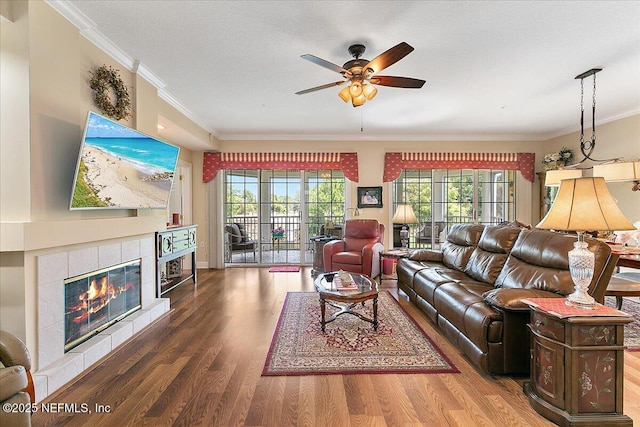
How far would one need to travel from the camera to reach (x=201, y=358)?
2.53 m

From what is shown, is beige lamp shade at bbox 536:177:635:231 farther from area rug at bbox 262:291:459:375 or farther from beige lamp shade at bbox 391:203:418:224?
beige lamp shade at bbox 391:203:418:224

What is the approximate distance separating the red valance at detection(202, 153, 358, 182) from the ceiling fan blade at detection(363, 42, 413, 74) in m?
3.59

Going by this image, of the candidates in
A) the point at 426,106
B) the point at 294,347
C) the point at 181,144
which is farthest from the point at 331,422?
the point at 181,144

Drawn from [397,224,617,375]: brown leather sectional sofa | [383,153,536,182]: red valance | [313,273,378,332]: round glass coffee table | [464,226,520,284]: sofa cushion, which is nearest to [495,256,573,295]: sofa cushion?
[397,224,617,375]: brown leather sectional sofa

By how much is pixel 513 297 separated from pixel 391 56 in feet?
6.50

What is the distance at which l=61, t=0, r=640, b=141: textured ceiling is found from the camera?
2311 millimetres

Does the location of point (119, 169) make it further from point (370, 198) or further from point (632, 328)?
point (632, 328)

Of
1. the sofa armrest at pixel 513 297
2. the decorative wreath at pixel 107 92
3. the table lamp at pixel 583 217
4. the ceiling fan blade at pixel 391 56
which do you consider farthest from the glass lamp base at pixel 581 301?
the decorative wreath at pixel 107 92

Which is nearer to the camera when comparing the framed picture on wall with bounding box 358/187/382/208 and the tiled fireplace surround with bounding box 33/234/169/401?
the tiled fireplace surround with bounding box 33/234/169/401

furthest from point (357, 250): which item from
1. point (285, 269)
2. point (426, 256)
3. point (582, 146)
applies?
point (582, 146)

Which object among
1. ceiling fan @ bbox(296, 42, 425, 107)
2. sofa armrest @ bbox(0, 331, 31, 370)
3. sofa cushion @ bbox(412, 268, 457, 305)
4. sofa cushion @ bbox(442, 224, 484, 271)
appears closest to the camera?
sofa armrest @ bbox(0, 331, 31, 370)

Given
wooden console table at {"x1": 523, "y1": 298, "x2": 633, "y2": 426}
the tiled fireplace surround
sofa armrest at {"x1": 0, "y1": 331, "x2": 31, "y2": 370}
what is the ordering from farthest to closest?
the tiled fireplace surround
wooden console table at {"x1": 523, "y1": 298, "x2": 633, "y2": 426}
sofa armrest at {"x1": 0, "y1": 331, "x2": 31, "y2": 370}

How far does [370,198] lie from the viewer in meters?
6.31

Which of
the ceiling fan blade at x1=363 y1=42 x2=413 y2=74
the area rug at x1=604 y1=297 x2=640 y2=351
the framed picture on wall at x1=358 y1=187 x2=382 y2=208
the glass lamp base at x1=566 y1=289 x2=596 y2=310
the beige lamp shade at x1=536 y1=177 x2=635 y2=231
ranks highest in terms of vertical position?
the ceiling fan blade at x1=363 y1=42 x2=413 y2=74
